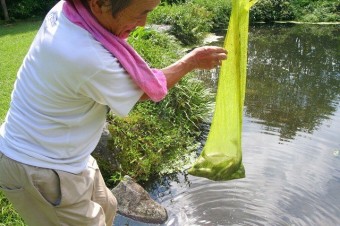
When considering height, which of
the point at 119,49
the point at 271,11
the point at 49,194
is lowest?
the point at 271,11

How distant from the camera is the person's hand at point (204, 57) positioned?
6.72 feet

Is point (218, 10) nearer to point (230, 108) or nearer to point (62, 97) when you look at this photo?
point (230, 108)

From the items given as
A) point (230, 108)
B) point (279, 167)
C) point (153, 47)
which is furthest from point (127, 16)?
point (153, 47)

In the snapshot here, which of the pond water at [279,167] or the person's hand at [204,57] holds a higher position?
the person's hand at [204,57]

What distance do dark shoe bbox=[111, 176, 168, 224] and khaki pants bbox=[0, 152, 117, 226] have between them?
81.5 inches

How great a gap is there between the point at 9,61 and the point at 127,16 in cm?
745

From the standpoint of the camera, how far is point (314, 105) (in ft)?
25.1

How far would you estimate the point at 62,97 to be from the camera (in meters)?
1.74

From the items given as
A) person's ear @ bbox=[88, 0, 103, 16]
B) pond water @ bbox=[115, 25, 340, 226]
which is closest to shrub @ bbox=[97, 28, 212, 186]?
pond water @ bbox=[115, 25, 340, 226]

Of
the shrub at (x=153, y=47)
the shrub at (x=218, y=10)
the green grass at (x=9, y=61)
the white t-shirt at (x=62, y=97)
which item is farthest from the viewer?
the shrub at (x=218, y=10)

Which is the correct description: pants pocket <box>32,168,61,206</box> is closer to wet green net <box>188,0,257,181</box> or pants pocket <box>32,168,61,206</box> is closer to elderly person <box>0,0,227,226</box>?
elderly person <box>0,0,227,226</box>

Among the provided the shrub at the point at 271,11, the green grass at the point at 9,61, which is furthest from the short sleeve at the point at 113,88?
the shrub at the point at 271,11

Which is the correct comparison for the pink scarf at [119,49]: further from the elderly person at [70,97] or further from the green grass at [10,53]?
the green grass at [10,53]

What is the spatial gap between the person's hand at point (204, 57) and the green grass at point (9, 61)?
2.04 meters
